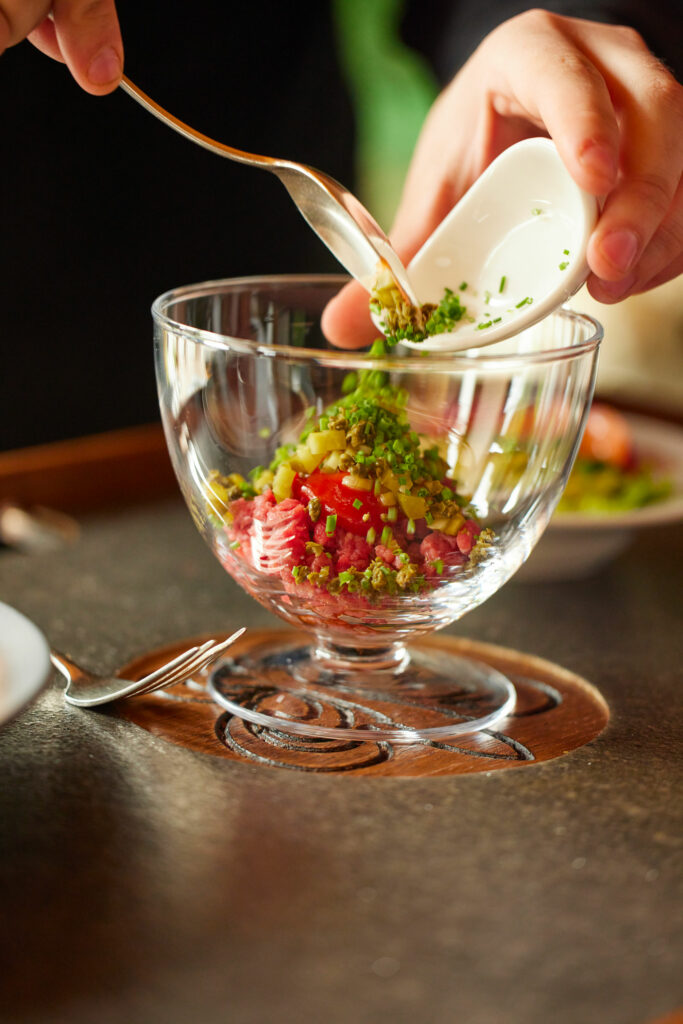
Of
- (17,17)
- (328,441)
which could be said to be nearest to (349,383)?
(328,441)

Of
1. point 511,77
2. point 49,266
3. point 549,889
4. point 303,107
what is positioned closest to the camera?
point 549,889

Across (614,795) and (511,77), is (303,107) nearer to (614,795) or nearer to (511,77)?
(511,77)

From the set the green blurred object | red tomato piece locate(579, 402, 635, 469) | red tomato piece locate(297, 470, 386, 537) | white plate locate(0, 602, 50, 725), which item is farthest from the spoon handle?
the green blurred object

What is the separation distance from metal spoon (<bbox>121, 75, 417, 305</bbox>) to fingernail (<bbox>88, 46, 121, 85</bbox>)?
0.09 ft

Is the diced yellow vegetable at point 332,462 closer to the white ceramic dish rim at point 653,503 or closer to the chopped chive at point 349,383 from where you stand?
the chopped chive at point 349,383

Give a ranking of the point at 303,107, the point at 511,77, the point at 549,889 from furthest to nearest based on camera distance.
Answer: the point at 303,107 < the point at 511,77 < the point at 549,889

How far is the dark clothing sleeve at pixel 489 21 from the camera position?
1044 mm

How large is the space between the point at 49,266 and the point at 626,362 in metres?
1.47

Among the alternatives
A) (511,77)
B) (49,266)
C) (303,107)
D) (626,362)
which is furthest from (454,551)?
(626,362)

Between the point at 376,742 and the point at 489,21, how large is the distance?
0.94 m

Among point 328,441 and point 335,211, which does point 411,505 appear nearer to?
point 328,441

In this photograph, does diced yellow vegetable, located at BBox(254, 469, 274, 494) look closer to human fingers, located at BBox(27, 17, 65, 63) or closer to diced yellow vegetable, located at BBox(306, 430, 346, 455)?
diced yellow vegetable, located at BBox(306, 430, 346, 455)

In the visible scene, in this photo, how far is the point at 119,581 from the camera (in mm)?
914

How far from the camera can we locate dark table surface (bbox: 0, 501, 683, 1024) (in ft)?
1.37
